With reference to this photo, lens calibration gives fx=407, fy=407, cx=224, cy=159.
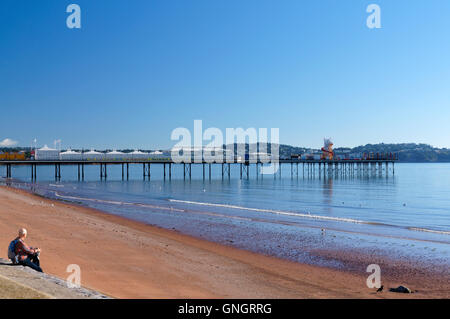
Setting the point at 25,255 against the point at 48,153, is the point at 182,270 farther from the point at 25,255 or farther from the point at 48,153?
the point at 48,153

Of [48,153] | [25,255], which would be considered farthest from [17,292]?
[48,153]

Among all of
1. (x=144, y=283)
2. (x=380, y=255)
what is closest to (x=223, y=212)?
Answer: (x=380, y=255)

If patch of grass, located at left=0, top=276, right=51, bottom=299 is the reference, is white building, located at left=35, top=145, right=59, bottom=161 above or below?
above

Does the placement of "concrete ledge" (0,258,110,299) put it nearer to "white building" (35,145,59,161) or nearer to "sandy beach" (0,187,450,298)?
"sandy beach" (0,187,450,298)

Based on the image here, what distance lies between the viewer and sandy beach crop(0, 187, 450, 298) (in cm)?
960

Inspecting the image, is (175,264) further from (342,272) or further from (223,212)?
(223,212)

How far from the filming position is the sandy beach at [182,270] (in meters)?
9.60

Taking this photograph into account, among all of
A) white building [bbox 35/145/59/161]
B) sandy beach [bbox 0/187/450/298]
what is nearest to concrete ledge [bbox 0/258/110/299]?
sandy beach [bbox 0/187/450/298]

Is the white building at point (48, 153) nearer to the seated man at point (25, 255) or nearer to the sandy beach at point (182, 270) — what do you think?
the sandy beach at point (182, 270)

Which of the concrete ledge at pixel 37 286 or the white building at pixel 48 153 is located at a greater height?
the white building at pixel 48 153

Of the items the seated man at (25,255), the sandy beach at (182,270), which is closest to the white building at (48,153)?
the sandy beach at (182,270)

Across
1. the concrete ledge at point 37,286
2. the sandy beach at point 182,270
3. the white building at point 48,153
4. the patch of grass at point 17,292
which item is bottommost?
the sandy beach at point 182,270

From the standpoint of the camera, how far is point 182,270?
455 inches

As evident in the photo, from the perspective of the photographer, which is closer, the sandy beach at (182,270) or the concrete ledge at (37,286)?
the concrete ledge at (37,286)
